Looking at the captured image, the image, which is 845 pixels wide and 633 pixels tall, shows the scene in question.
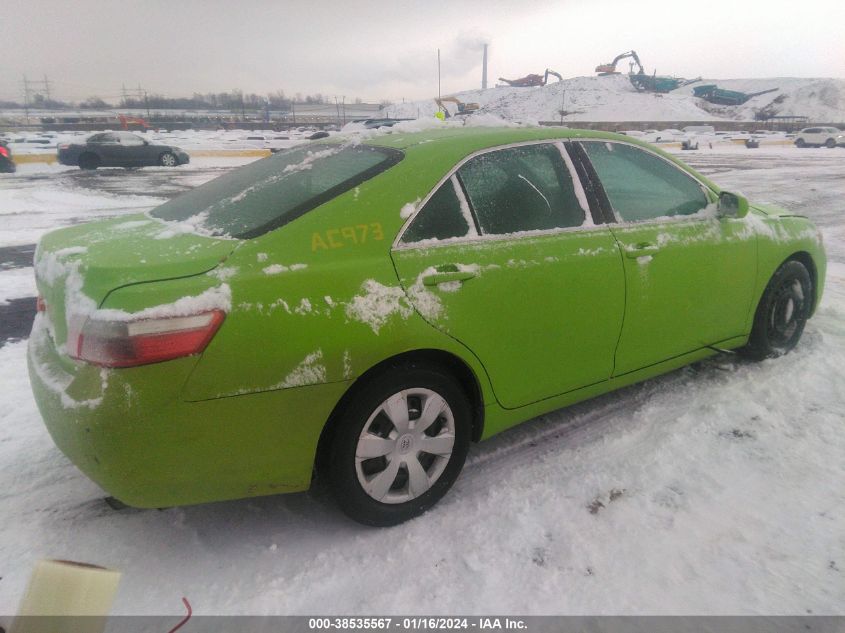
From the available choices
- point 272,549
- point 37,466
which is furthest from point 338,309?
point 37,466

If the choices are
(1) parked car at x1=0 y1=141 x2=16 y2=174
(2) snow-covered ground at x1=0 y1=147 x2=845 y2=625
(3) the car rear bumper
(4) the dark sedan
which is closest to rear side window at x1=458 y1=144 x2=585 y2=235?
(3) the car rear bumper

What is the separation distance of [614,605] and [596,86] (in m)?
95.8

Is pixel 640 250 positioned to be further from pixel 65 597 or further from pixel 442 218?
pixel 65 597

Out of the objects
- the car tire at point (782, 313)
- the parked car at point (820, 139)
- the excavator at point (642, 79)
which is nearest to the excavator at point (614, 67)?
the excavator at point (642, 79)

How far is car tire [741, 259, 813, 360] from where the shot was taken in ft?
12.7

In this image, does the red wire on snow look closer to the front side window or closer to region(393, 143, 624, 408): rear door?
region(393, 143, 624, 408): rear door

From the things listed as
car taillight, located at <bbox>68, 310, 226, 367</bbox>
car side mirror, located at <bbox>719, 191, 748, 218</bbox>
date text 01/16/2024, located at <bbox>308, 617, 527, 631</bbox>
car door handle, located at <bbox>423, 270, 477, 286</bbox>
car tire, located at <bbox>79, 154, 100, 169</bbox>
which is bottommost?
date text 01/16/2024, located at <bbox>308, 617, 527, 631</bbox>

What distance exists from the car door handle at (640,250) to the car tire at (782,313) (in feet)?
4.12

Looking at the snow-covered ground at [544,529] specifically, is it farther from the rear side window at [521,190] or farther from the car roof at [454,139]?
the car roof at [454,139]

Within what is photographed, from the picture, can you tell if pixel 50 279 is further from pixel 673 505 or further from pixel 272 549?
pixel 673 505

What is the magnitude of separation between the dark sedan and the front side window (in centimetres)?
2099

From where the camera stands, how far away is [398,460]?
242 centimetres

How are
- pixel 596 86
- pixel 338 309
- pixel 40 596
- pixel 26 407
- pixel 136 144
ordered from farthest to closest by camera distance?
pixel 596 86
pixel 136 144
pixel 26 407
pixel 338 309
pixel 40 596

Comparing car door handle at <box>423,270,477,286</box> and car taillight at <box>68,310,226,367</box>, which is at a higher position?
car door handle at <box>423,270,477,286</box>
